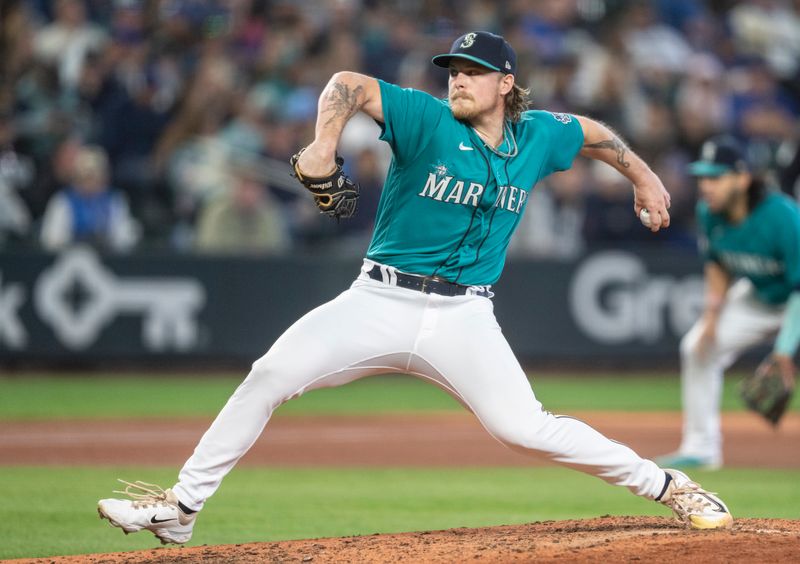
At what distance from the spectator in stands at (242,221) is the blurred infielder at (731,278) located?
6245 millimetres

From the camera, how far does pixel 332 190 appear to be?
4809 millimetres

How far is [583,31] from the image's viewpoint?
696 inches

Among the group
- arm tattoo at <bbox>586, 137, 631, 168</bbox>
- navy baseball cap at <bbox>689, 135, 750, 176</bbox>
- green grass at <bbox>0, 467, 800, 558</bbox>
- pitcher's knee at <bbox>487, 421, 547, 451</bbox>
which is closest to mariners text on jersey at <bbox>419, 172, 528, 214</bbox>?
arm tattoo at <bbox>586, 137, 631, 168</bbox>

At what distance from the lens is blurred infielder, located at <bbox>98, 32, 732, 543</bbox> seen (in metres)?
5.27

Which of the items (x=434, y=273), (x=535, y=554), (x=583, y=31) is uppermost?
(x=583, y=31)

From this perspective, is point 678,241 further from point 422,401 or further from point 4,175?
point 4,175

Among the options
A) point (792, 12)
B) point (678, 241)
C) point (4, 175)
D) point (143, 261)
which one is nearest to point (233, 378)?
point (143, 261)

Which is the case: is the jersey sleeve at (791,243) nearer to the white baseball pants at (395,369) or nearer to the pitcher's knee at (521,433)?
the white baseball pants at (395,369)

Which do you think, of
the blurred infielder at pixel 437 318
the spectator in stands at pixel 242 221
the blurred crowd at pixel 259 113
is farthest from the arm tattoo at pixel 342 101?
the spectator in stands at pixel 242 221

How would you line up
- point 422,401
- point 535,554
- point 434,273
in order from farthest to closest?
point 422,401
point 434,273
point 535,554

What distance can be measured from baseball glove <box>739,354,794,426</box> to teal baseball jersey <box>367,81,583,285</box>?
367cm

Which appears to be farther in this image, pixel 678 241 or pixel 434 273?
pixel 678 241

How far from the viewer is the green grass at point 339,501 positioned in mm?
6473

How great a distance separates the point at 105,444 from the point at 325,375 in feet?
17.6
